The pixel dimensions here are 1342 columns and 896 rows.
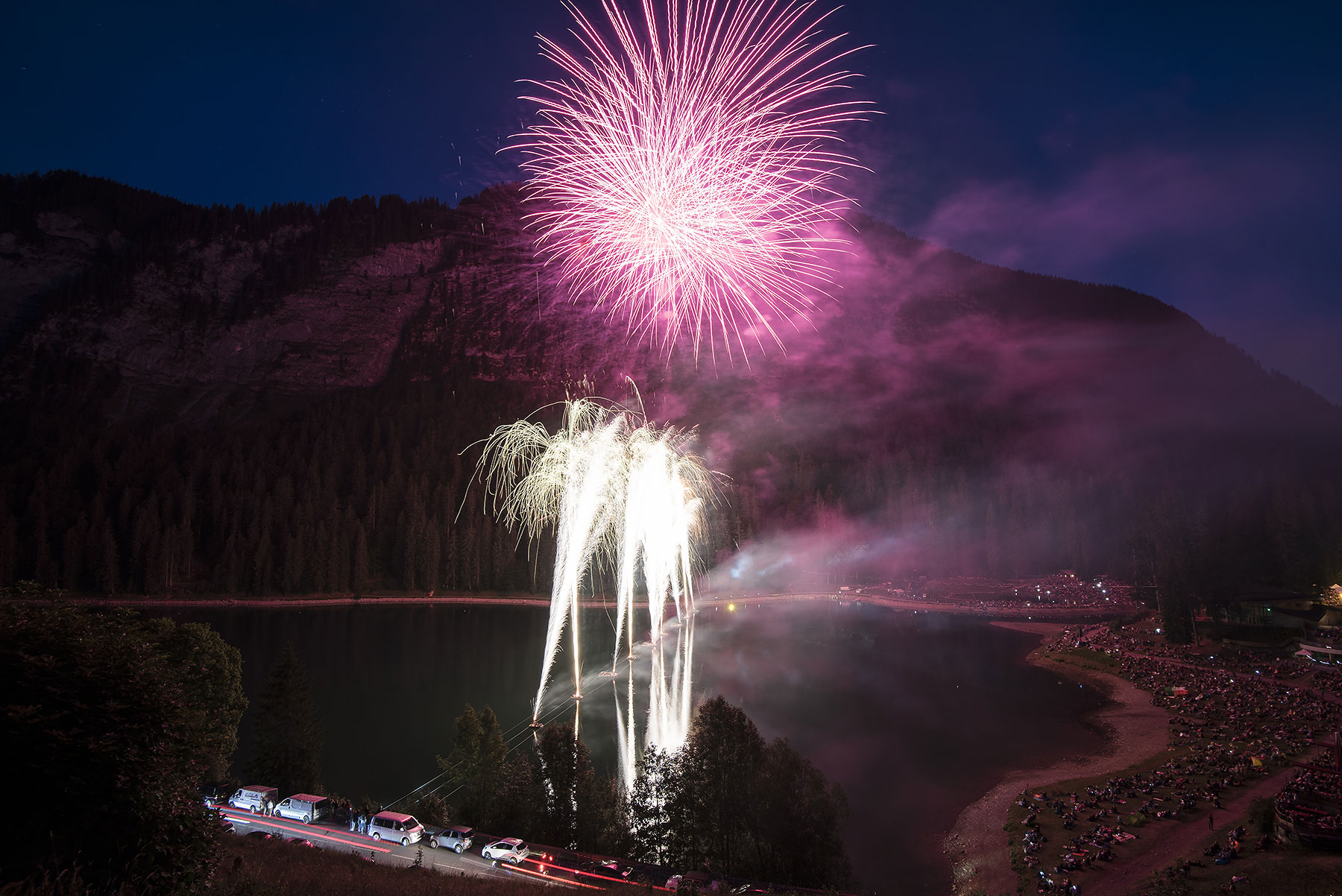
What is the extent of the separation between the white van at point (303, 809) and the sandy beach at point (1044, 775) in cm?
1551

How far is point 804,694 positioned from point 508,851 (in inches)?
920

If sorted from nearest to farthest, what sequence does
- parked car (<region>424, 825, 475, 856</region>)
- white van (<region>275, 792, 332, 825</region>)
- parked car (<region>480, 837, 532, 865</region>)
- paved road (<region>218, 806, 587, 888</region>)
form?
1. paved road (<region>218, 806, 587, 888</region>)
2. parked car (<region>480, 837, 532, 865</region>)
3. parked car (<region>424, 825, 475, 856</region>)
4. white van (<region>275, 792, 332, 825</region>)

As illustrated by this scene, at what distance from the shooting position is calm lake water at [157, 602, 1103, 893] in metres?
22.3

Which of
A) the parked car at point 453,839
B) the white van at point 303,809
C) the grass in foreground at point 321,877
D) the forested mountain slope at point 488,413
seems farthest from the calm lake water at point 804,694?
the forested mountain slope at point 488,413

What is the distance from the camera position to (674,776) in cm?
1492

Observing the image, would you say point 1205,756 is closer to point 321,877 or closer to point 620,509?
point 620,509

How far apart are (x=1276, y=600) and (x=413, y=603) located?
A: 6600cm

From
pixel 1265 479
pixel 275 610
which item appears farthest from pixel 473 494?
pixel 1265 479

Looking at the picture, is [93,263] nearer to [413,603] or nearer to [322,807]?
[413,603]

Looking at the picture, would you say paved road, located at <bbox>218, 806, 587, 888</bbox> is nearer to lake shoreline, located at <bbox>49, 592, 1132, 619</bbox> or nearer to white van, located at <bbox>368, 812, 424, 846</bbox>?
white van, located at <bbox>368, 812, 424, 846</bbox>

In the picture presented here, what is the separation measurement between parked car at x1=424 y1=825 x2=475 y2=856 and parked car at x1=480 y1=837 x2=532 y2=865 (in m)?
0.47

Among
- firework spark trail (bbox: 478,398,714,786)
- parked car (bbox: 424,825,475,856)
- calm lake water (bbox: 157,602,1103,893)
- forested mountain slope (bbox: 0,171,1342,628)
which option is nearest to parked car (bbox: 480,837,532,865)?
parked car (bbox: 424,825,475,856)

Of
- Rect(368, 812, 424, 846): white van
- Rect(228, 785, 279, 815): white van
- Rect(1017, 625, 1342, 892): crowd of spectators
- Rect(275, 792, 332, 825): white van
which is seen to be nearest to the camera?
Rect(368, 812, 424, 846): white van

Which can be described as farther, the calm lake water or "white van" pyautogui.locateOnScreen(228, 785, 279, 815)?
the calm lake water
